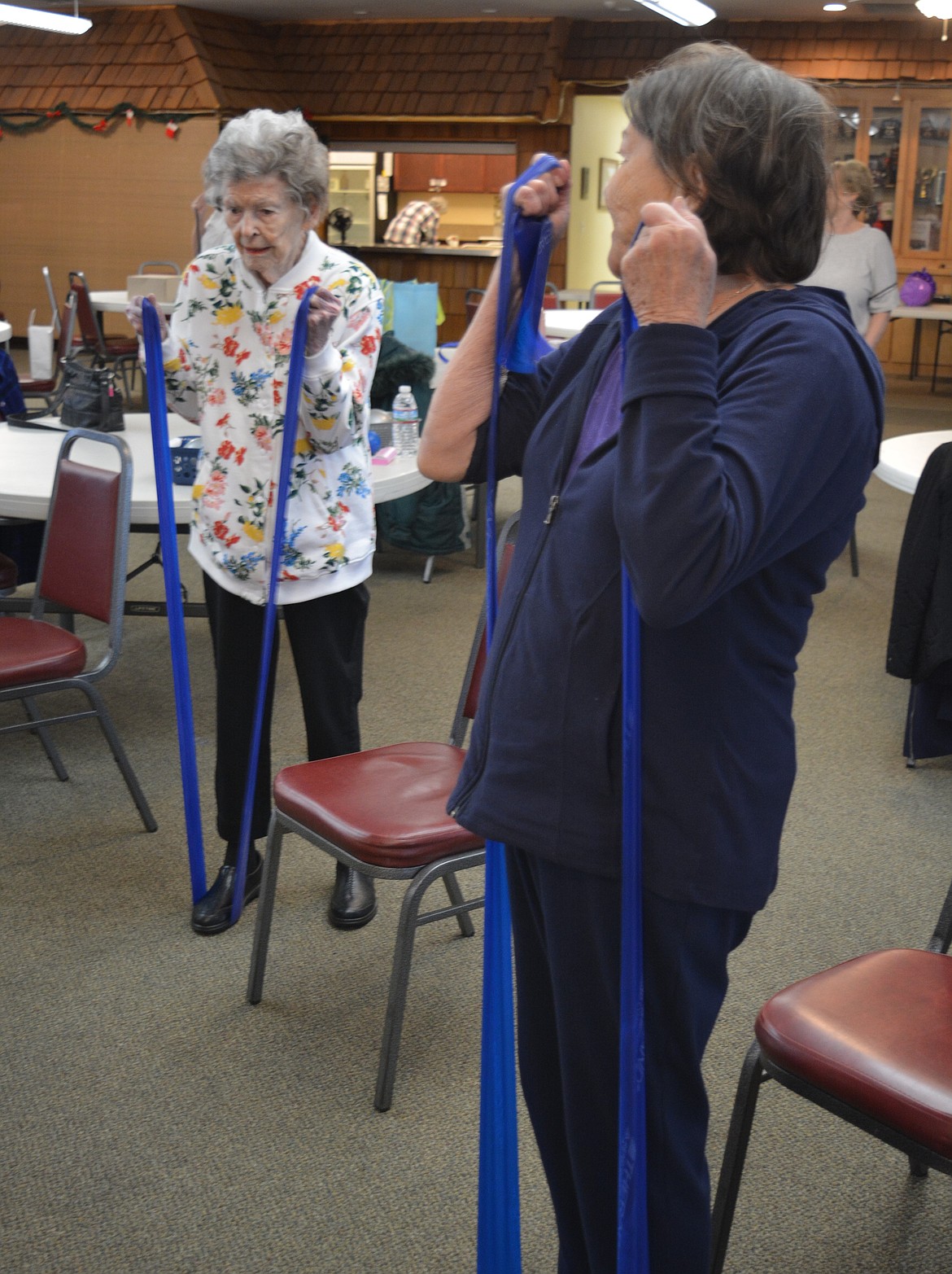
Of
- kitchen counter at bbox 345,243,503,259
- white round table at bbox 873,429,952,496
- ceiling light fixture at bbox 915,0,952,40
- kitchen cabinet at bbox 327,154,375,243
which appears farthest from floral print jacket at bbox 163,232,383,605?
kitchen cabinet at bbox 327,154,375,243

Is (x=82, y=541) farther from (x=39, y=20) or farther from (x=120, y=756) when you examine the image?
(x=39, y=20)

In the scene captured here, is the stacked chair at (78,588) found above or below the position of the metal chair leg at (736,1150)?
above

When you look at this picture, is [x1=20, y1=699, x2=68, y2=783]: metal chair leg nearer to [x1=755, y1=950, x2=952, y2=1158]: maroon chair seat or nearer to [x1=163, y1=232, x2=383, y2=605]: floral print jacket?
[x1=163, y1=232, x2=383, y2=605]: floral print jacket

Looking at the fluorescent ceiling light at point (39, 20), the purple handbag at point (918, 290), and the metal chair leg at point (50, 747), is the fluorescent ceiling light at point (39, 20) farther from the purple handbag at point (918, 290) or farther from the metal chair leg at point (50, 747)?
the metal chair leg at point (50, 747)

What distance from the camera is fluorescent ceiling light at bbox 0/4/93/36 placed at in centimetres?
998

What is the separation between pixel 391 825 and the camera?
2109 millimetres

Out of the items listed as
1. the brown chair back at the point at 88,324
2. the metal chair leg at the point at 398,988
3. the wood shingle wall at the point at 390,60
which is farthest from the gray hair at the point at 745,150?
the wood shingle wall at the point at 390,60

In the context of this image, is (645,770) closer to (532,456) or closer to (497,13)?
(532,456)

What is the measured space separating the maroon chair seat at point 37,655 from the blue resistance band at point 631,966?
2079mm

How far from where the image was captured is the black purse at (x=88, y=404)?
13.3 ft

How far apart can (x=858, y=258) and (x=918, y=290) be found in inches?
225

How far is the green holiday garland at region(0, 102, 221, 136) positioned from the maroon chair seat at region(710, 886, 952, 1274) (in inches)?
486

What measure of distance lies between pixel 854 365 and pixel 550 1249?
53.5 inches

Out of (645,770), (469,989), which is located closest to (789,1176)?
(469,989)
